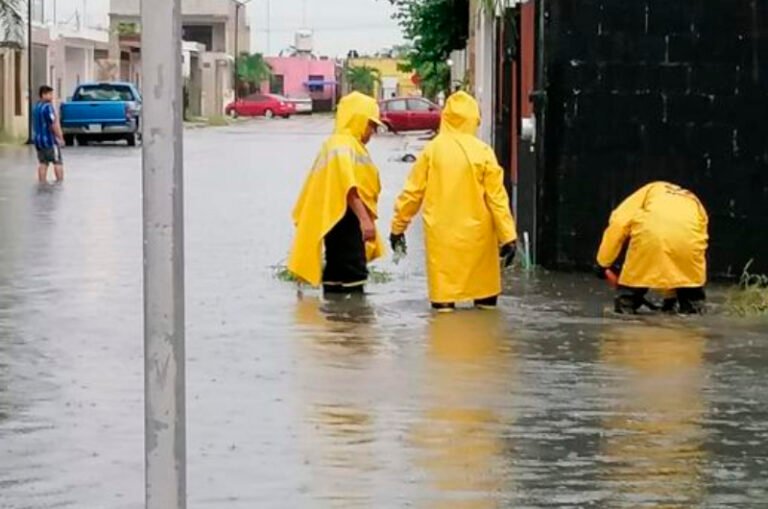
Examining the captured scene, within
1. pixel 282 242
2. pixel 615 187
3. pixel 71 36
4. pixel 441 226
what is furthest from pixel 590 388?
pixel 71 36

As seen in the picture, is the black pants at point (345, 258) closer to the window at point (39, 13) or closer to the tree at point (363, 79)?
the window at point (39, 13)

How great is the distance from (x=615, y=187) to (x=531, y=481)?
7.70m

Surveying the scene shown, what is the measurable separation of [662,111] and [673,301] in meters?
2.35

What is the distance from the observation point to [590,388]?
10000mm

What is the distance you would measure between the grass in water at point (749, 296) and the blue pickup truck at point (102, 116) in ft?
102

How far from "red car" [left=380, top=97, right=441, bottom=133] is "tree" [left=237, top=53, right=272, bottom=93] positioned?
1657 inches

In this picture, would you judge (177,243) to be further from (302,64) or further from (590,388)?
(302,64)

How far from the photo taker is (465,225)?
13.1 meters

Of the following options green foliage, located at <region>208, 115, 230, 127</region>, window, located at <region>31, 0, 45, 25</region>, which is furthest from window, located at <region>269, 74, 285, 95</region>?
window, located at <region>31, 0, 45, 25</region>

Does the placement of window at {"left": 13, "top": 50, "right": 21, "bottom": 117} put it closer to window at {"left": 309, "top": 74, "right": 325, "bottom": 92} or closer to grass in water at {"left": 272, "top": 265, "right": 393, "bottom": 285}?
grass in water at {"left": 272, "top": 265, "right": 393, "bottom": 285}

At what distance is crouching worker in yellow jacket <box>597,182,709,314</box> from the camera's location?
509 inches

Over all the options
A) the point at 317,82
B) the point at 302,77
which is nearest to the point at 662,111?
the point at 317,82

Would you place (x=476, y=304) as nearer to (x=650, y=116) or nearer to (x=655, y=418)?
(x=650, y=116)

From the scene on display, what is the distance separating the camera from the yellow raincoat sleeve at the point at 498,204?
42.7 feet
